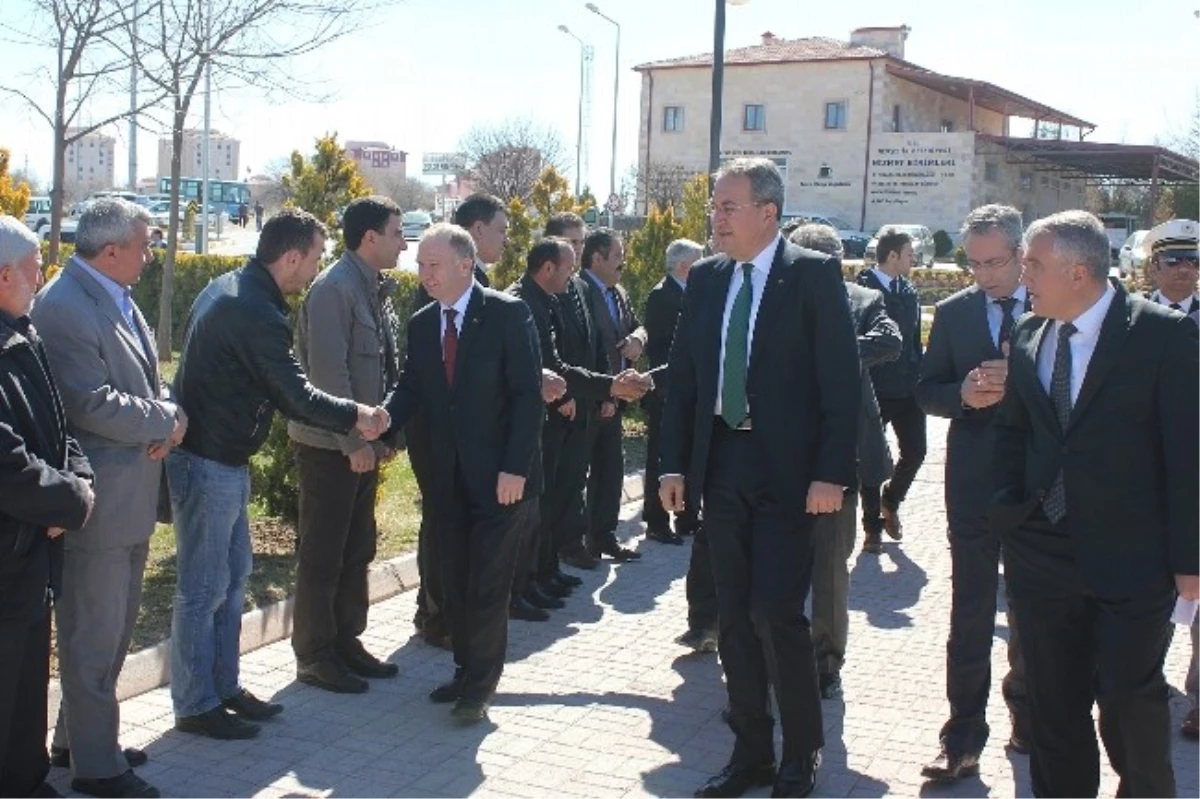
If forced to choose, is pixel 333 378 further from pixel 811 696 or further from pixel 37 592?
pixel 811 696

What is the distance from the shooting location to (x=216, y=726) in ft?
17.8

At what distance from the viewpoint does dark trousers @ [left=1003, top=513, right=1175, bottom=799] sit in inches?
159

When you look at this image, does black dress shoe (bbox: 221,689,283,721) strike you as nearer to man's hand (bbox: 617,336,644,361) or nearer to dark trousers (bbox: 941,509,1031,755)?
dark trousers (bbox: 941,509,1031,755)

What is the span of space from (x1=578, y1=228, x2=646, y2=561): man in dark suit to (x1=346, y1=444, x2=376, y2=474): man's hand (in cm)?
276

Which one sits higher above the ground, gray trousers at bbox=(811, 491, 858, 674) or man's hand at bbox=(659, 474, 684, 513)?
man's hand at bbox=(659, 474, 684, 513)

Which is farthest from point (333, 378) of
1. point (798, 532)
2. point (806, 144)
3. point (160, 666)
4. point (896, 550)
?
point (806, 144)

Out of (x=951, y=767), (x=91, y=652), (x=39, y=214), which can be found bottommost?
(x=951, y=767)

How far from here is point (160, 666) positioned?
19.8ft

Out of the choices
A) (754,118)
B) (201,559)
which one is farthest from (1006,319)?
(754,118)

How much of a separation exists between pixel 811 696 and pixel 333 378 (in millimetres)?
2626

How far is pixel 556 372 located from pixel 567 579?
1332mm

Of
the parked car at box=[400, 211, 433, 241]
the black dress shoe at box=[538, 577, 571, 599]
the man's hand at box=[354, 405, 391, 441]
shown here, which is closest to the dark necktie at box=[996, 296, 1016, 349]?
the man's hand at box=[354, 405, 391, 441]

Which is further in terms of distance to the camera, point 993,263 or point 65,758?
point 993,263

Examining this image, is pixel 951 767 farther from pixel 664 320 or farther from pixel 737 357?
pixel 664 320
